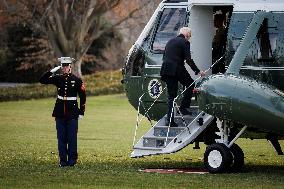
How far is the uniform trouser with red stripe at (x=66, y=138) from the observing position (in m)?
21.6

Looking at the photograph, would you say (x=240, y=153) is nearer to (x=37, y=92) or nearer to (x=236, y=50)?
(x=236, y=50)

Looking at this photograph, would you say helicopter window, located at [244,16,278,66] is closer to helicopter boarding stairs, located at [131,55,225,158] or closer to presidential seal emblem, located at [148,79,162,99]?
helicopter boarding stairs, located at [131,55,225,158]

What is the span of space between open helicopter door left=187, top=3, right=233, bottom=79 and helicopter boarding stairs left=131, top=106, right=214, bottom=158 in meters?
1.12

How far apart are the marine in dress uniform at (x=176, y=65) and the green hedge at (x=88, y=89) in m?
32.9

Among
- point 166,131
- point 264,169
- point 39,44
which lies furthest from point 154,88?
point 39,44

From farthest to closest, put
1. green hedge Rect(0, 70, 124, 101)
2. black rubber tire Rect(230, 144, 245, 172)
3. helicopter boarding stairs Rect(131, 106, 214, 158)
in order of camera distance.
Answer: green hedge Rect(0, 70, 124, 101), helicopter boarding stairs Rect(131, 106, 214, 158), black rubber tire Rect(230, 144, 245, 172)

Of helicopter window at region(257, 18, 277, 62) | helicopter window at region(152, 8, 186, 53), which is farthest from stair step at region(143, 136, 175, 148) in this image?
helicopter window at region(257, 18, 277, 62)

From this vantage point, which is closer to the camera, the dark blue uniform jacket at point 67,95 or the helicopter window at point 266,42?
the helicopter window at point 266,42

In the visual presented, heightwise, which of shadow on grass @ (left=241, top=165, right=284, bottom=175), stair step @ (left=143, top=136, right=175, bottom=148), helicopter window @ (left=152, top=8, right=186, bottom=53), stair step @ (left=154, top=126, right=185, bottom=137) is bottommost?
shadow on grass @ (left=241, top=165, right=284, bottom=175)

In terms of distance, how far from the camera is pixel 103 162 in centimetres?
2325

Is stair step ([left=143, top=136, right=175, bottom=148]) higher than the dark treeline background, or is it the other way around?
the dark treeline background

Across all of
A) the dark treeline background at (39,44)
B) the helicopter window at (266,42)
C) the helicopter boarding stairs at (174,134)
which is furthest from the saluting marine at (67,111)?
the dark treeline background at (39,44)

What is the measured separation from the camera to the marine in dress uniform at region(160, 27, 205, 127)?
69.5 ft

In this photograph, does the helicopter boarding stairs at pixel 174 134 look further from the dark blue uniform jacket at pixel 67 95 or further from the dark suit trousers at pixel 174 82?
the dark blue uniform jacket at pixel 67 95
